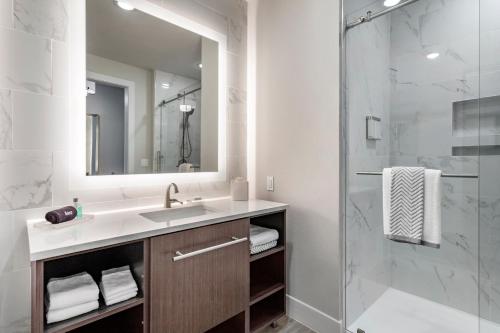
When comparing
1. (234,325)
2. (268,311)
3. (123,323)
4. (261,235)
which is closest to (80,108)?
(123,323)

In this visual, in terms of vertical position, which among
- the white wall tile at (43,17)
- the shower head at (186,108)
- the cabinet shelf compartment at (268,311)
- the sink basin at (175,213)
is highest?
the white wall tile at (43,17)

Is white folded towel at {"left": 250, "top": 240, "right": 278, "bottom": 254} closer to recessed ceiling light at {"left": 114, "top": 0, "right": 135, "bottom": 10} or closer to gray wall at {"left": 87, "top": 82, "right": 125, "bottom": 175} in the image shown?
gray wall at {"left": 87, "top": 82, "right": 125, "bottom": 175}

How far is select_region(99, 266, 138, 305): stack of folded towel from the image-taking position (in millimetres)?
1092

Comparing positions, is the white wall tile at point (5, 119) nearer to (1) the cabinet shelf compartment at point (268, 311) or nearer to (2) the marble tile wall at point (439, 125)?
(1) the cabinet shelf compartment at point (268, 311)

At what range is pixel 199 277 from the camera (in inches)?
52.6

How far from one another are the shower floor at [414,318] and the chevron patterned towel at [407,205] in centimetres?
72

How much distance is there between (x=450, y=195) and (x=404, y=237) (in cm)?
65

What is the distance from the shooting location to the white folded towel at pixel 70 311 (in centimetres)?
96

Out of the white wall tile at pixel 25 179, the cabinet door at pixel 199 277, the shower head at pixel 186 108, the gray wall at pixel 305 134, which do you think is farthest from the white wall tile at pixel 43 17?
the gray wall at pixel 305 134

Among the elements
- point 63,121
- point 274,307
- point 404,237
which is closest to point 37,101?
point 63,121

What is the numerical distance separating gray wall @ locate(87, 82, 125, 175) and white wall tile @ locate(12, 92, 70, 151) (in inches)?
6.0

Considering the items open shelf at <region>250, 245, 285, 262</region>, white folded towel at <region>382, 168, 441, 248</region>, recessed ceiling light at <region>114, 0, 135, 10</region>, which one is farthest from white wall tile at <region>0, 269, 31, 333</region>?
white folded towel at <region>382, 168, 441, 248</region>

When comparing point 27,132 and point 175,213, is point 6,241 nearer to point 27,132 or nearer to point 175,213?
point 27,132

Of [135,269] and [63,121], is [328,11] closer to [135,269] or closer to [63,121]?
[63,121]
